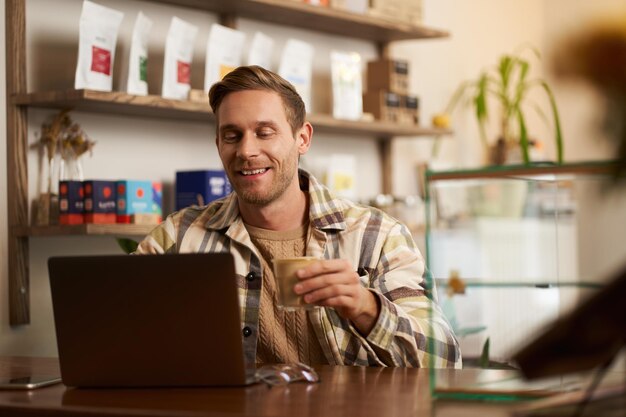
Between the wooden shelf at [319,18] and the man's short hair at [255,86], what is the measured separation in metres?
1.16

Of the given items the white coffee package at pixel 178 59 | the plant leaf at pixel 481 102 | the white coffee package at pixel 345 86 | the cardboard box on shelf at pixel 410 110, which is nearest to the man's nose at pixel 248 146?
the white coffee package at pixel 178 59

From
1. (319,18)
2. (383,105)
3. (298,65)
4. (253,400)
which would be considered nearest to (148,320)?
(253,400)

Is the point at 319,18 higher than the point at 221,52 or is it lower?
higher

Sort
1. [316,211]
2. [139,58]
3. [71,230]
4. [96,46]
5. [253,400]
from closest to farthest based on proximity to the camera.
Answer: [253,400] < [316,211] < [71,230] < [96,46] < [139,58]

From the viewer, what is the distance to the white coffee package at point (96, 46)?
298 centimetres

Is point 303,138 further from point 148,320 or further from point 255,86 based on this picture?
point 148,320

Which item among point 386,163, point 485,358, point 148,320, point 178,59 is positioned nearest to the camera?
point 485,358

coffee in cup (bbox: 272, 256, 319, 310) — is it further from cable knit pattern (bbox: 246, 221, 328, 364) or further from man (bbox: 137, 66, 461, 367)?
cable knit pattern (bbox: 246, 221, 328, 364)

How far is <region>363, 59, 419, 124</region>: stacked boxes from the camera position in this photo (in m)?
4.14

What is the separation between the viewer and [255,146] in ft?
7.82

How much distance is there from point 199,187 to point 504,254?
7.63ft

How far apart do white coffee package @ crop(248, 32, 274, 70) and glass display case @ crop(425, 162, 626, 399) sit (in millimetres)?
2545

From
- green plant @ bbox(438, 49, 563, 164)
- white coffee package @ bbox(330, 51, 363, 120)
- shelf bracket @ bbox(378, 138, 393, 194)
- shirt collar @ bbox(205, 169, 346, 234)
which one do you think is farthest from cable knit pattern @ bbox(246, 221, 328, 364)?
green plant @ bbox(438, 49, 563, 164)

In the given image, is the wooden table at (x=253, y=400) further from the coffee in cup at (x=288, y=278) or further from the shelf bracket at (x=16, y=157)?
the shelf bracket at (x=16, y=157)
